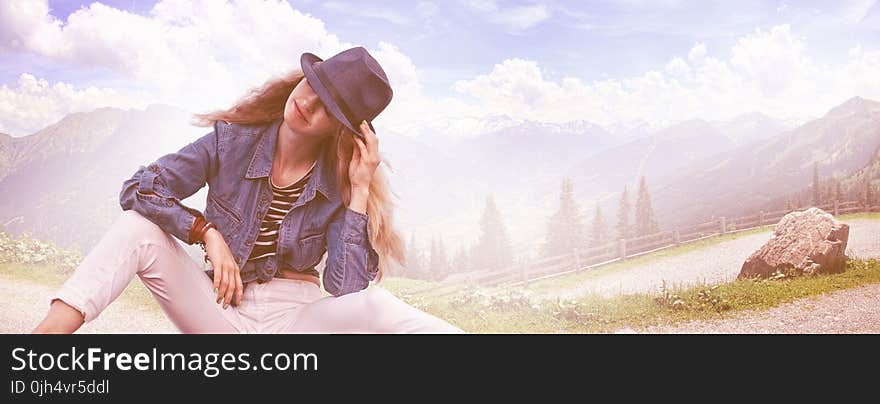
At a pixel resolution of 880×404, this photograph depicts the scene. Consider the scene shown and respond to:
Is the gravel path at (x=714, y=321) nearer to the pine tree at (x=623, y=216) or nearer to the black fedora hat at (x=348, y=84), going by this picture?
the pine tree at (x=623, y=216)

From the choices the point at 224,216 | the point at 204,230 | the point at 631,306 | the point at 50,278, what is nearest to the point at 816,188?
the point at 631,306

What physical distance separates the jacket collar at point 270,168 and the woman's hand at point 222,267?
1.08 feet

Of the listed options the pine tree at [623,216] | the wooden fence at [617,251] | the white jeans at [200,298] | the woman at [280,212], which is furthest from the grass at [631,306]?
the white jeans at [200,298]

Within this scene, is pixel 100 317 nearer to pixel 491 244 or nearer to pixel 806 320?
pixel 491 244

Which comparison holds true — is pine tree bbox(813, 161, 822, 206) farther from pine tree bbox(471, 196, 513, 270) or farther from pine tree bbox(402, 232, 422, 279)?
pine tree bbox(402, 232, 422, 279)

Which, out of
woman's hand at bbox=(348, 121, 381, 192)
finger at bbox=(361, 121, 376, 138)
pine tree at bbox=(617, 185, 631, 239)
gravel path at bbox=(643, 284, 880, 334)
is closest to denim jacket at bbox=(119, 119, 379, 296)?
woman's hand at bbox=(348, 121, 381, 192)

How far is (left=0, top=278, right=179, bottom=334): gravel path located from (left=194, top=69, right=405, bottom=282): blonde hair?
169cm

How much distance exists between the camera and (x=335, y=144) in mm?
2799

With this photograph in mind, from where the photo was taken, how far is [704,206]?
4727mm

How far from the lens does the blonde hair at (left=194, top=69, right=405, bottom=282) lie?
2.75 meters

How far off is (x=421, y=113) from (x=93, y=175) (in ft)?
7.55

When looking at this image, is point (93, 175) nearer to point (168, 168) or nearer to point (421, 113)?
point (421, 113)
